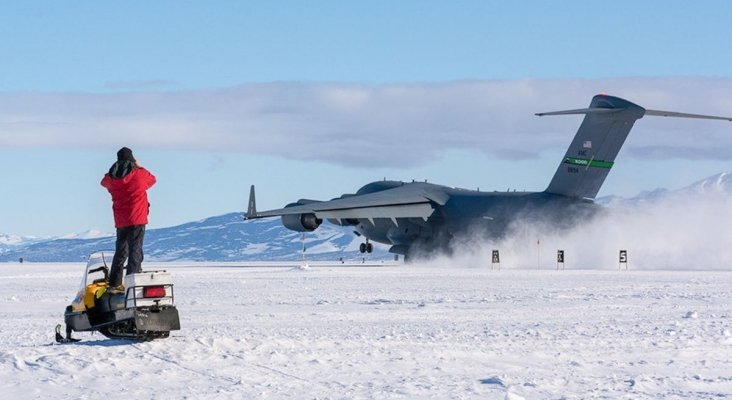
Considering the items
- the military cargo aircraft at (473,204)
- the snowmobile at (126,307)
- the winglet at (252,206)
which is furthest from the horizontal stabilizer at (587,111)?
the snowmobile at (126,307)

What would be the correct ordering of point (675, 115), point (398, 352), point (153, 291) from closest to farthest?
point (398, 352)
point (153, 291)
point (675, 115)

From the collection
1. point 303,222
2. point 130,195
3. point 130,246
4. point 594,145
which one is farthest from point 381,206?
point 130,195

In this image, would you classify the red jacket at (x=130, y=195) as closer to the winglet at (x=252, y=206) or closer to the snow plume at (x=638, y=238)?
the snow plume at (x=638, y=238)

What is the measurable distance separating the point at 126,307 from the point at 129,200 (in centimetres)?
135

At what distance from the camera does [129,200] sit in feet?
46.2

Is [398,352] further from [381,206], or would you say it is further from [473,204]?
[381,206]

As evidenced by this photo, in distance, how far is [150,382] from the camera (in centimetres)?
1157

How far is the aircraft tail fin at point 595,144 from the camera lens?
48562mm

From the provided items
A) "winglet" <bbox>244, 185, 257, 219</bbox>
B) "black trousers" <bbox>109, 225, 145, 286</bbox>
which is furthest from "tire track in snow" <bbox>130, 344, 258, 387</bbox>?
"winglet" <bbox>244, 185, 257, 219</bbox>

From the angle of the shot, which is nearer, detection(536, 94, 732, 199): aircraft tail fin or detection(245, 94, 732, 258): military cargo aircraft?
detection(536, 94, 732, 199): aircraft tail fin

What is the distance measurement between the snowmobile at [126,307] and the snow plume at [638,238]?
118 feet

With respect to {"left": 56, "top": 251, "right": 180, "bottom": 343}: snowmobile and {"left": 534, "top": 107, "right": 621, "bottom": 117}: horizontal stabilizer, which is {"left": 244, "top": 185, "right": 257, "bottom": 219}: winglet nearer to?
{"left": 534, "top": 107, "right": 621, "bottom": 117}: horizontal stabilizer

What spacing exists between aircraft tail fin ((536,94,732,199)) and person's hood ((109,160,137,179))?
118 feet

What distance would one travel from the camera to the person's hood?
46.2 feet
